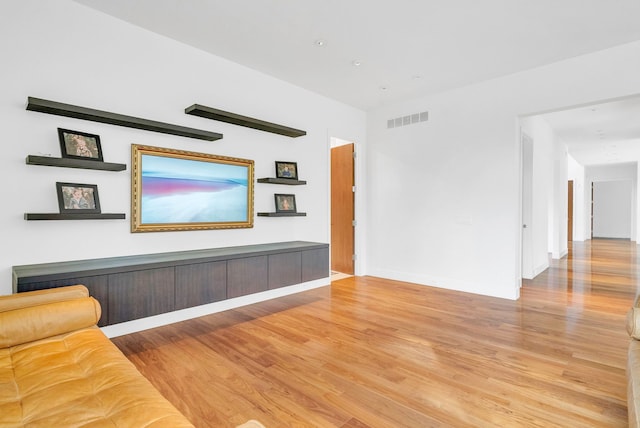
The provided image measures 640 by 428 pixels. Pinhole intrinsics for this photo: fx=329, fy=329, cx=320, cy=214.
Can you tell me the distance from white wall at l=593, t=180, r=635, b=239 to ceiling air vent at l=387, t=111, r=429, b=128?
38.6 ft

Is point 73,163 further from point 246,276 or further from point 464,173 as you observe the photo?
point 464,173

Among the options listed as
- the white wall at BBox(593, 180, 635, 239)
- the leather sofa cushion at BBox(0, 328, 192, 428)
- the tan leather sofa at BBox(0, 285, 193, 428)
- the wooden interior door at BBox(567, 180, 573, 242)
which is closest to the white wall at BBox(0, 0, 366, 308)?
the tan leather sofa at BBox(0, 285, 193, 428)

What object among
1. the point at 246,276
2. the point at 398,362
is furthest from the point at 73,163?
the point at 398,362

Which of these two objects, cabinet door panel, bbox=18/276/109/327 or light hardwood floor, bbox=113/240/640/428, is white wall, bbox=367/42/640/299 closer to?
light hardwood floor, bbox=113/240/640/428

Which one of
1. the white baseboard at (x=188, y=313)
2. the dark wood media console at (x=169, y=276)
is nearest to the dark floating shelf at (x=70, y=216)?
the dark wood media console at (x=169, y=276)

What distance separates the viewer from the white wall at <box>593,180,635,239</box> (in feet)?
39.8

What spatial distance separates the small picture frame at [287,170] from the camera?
14.7ft

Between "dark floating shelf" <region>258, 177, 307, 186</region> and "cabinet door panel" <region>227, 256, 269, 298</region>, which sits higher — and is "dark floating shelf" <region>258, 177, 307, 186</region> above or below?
above

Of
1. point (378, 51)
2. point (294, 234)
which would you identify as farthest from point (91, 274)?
point (378, 51)

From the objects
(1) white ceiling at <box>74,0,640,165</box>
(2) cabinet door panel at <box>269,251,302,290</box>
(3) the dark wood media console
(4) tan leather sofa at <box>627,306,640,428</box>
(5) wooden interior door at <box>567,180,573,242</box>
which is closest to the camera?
(4) tan leather sofa at <box>627,306,640,428</box>

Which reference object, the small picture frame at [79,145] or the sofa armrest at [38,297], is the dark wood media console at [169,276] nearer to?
the sofa armrest at [38,297]

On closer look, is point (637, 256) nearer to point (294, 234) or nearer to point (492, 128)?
point (492, 128)

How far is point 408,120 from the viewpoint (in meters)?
5.36

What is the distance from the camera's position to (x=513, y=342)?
2.93 meters
